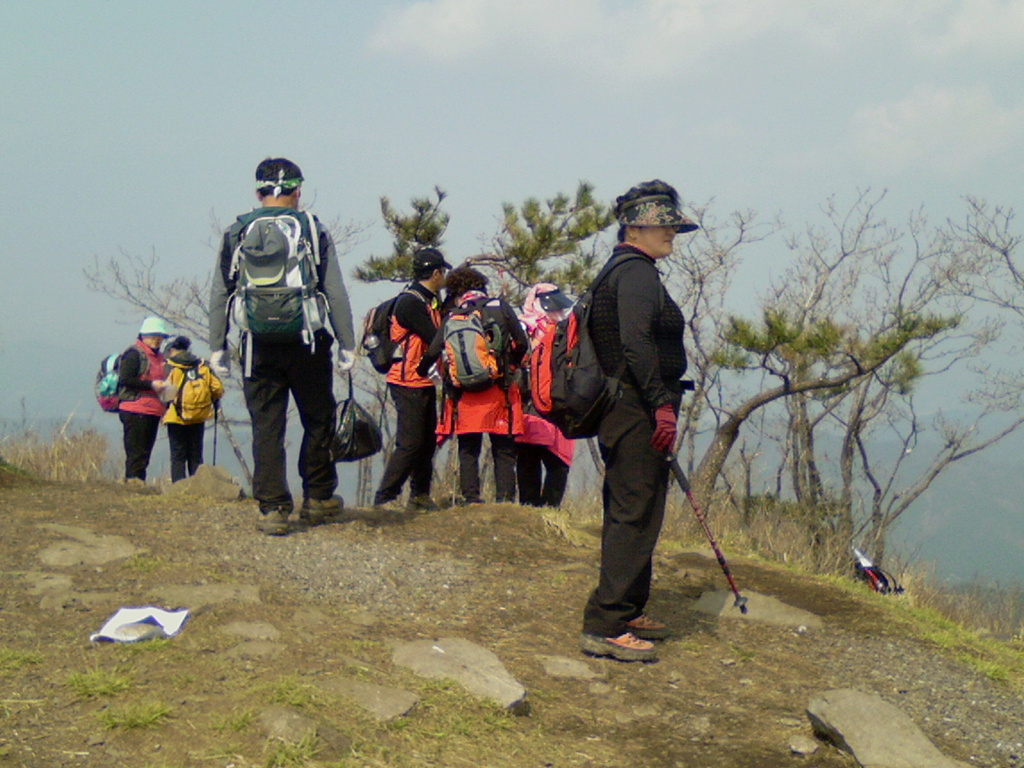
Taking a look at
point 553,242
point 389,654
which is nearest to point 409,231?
point 553,242

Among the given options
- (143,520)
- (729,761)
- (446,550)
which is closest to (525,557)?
(446,550)

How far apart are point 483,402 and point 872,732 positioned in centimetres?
400

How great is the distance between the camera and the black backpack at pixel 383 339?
7.12 meters

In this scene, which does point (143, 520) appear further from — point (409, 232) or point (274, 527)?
point (409, 232)

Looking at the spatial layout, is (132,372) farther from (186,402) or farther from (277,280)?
(277,280)

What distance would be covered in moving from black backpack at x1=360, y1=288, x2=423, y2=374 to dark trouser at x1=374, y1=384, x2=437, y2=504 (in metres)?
0.19

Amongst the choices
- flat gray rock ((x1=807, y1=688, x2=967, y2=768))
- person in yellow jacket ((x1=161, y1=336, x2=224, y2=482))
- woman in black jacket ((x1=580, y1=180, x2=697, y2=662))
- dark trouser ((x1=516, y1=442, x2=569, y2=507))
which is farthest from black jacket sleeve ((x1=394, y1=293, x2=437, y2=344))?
flat gray rock ((x1=807, y1=688, x2=967, y2=768))

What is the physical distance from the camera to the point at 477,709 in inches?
137

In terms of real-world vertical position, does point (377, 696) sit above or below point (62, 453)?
above

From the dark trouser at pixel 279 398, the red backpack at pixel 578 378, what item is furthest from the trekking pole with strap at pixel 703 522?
the dark trouser at pixel 279 398

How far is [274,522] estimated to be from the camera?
5629 mm

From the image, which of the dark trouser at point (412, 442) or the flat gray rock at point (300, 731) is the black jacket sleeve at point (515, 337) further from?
the flat gray rock at point (300, 731)

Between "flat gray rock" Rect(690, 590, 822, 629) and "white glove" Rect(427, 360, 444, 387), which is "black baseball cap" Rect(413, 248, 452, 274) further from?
"flat gray rock" Rect(690, 590, 822, 629)

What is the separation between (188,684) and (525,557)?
285 centimetres
